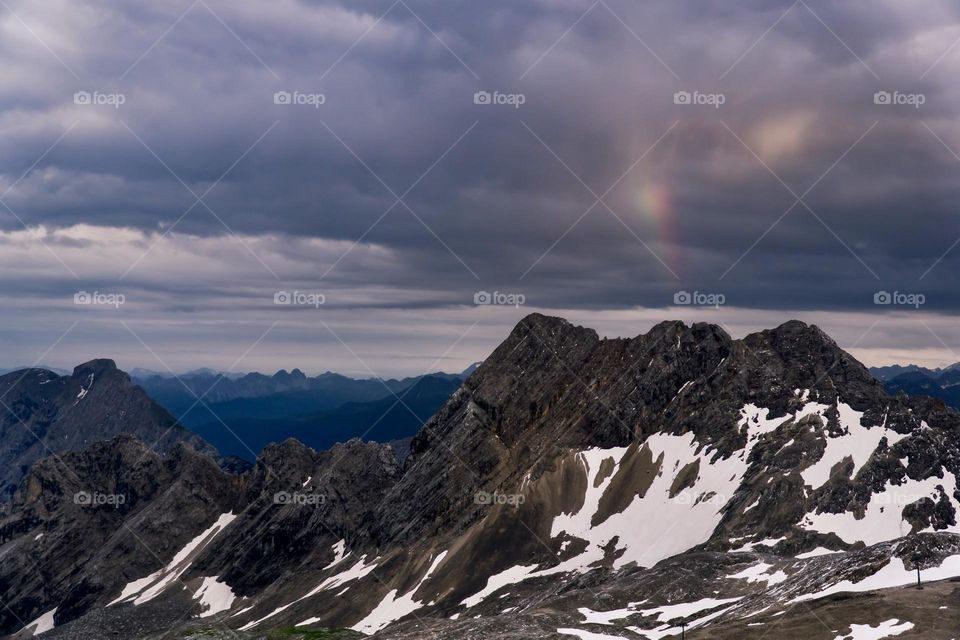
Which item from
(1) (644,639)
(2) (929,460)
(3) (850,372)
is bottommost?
(1) (644,639)

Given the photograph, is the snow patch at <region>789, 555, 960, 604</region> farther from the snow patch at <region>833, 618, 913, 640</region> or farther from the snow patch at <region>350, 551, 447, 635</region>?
the snow patch at <region>350, 551, 447, 635</region>

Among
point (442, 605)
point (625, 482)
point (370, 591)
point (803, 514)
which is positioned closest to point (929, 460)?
point (803, 514)

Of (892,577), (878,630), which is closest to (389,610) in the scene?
(892,577)

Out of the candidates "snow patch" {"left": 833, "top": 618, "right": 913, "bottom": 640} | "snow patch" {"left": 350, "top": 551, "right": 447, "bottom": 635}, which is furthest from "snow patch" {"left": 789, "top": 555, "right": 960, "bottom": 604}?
"snow patch" {"left": 350, "top": 551, "right": 447, "bottom": 635}

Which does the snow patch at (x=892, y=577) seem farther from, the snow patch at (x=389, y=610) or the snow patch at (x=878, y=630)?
the snow patch at (x=389, y=610)

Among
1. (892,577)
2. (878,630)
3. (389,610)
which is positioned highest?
(892,577)

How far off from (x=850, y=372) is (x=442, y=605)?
325 feet

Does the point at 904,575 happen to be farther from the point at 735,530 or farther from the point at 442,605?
the point at 442,605

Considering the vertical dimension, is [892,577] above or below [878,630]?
above

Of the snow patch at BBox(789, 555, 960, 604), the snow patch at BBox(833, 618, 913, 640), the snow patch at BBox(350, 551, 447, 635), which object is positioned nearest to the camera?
the snow patch at BBox(833, 618, 913, 640)

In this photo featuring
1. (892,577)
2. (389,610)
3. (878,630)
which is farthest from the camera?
(389,610)

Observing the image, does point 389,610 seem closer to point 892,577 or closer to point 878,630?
point 892,577

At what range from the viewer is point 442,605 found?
6737 inches

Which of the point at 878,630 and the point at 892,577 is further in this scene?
the point at 892,577
